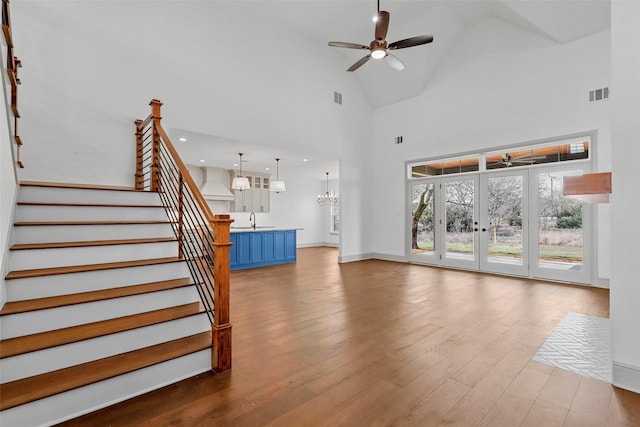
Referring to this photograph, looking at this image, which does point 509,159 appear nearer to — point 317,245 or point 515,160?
point 515,160

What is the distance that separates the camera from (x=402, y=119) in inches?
314

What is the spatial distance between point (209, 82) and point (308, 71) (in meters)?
2.48

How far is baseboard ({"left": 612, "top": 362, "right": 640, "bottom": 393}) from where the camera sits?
2143 millimetres

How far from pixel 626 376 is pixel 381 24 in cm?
423

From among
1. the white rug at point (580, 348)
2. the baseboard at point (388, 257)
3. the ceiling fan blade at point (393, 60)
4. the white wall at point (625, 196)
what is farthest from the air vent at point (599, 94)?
the baseboard at point (388, 257)

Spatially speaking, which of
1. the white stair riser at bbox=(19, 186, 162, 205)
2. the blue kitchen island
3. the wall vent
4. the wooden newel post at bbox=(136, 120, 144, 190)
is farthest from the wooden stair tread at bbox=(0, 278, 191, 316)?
the wall vent

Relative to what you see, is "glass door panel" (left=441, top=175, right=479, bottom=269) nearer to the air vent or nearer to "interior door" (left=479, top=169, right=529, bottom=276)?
"interior door" (left=479, top=169, right=529, bottom=276)

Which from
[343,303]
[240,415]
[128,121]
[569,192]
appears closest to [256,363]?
[240,415]

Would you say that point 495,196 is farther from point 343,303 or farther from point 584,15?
point 343,303

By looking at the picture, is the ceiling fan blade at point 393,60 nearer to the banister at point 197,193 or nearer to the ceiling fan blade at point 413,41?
the ceiling fan blade at point 413,41

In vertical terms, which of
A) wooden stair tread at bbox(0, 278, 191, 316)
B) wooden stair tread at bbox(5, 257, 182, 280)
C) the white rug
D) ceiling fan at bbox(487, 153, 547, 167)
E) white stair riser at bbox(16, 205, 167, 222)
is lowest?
the white rug

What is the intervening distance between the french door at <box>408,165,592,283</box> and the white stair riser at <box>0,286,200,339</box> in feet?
20.2

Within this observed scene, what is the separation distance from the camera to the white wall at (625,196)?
2.11 m

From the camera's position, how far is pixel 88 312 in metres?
2.24
